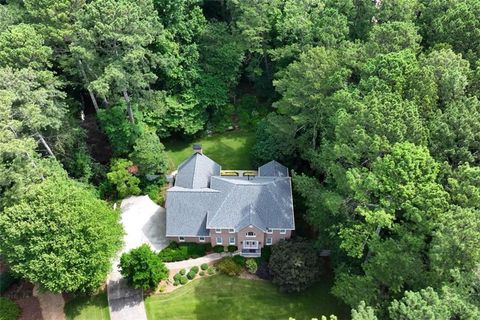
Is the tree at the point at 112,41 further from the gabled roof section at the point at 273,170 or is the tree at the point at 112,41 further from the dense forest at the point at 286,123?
the gabled roof section at the point at 273,170

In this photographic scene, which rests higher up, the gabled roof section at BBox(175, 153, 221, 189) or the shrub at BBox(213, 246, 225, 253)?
the gabled roof section at BBox(175, 153, 221, 189)

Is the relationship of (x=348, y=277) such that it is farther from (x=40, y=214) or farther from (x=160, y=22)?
(x=160, y=22)

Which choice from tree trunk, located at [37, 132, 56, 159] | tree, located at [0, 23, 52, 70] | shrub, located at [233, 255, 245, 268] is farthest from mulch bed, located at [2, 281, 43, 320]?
tree, located at [0, 23, 52, 70]

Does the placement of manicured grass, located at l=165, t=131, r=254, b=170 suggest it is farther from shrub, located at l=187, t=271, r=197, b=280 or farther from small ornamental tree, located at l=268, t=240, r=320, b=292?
shrub, located at l=187, t=271, r=197, b=280

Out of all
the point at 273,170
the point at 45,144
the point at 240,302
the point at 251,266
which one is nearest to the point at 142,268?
the point at 240,302

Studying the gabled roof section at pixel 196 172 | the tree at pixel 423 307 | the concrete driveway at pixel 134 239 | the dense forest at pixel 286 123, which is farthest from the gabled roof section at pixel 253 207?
the tree at pixel 423 307

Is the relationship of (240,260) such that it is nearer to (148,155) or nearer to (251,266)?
(251,266)

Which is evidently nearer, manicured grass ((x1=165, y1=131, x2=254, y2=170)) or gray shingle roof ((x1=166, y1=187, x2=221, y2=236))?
gray shingle roof ((x1=166, y1=187, x2=221, y2=236))
